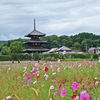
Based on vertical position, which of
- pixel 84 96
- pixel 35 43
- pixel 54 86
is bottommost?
pixel 54 86

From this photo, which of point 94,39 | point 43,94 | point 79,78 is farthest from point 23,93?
point 94,39

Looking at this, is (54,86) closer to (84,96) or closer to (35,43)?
(84,96)

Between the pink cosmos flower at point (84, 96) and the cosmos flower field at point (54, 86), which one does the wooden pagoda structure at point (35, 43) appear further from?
→ the pink cosmos flower at point (84, 96)

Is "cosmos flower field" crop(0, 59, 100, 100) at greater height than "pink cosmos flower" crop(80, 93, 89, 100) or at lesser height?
lesser

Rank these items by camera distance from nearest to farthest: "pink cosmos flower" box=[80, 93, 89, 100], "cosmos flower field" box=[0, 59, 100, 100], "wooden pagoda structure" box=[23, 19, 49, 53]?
"pink cosmos flower" box=[80, 93, 89, 100] → "cosmos flower field" box=[0, 59, 100, 100] → "wooden pagoda structure" box=[23, 19, 49, 53]

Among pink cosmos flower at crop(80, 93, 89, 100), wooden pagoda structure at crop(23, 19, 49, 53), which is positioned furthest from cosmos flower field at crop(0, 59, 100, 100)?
wooden pagoda structure at crop(23, 19, 49, 53)

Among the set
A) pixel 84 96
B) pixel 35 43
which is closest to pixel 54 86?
pixel 84 96

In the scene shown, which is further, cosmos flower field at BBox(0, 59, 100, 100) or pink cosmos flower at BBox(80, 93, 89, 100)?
cosmos flower field at BBox(0, 59, 100, 100)

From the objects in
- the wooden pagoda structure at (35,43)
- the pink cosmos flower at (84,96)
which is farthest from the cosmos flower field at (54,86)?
the wooden pagoda structure at (35,43)

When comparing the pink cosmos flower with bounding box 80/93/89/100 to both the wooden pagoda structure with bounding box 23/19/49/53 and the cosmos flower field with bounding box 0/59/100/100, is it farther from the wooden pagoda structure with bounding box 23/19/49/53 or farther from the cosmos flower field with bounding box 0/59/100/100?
the wooden pagoda structure with bounding box 23/19/49/53

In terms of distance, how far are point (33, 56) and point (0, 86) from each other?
2915cm

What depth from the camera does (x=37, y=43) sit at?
129 ft

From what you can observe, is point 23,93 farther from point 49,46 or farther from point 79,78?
point 49,46

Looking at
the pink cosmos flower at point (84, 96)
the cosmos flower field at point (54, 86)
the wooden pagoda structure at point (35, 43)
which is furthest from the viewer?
the wooden pagoda structure at point (35, 43)
